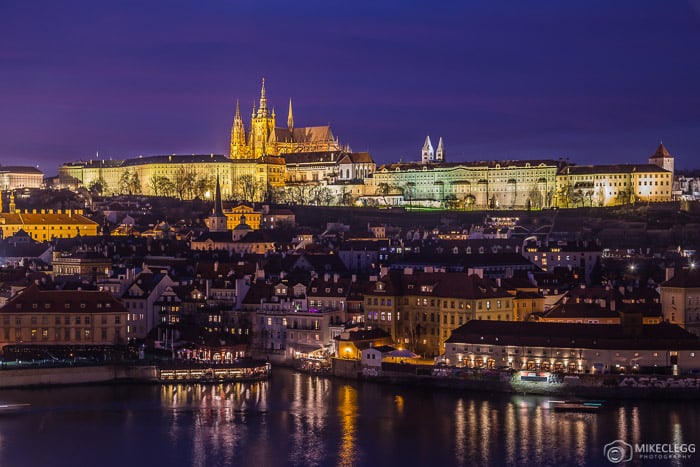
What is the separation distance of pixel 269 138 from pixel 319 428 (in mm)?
112387

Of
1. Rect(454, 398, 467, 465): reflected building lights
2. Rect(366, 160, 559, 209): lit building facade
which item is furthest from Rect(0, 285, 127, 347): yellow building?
Rect(366, 160, 559, 209): lit building facade

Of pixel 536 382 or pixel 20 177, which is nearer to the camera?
pixel 536 382

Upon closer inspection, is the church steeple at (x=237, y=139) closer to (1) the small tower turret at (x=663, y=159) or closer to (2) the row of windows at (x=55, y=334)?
(1) the small tower turret at (x=663, y=159)

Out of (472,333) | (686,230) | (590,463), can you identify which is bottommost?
(590,463)

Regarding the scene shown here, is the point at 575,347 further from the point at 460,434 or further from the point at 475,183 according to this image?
the point at 475,183

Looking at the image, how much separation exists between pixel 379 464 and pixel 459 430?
3.42 metres

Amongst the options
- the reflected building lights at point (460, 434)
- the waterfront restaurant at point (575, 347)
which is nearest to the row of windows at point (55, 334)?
the waterfront restaurant at point (575, 347)

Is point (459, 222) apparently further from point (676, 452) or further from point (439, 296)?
point (676, 452)

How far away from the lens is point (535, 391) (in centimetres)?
3234

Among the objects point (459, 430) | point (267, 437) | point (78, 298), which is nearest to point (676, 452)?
point (459, 430)

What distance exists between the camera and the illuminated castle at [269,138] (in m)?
137

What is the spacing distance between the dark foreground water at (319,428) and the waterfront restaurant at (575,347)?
1800mm

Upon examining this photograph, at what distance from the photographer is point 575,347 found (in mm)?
33062

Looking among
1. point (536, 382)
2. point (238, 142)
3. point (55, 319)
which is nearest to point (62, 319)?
point (55, 319)
